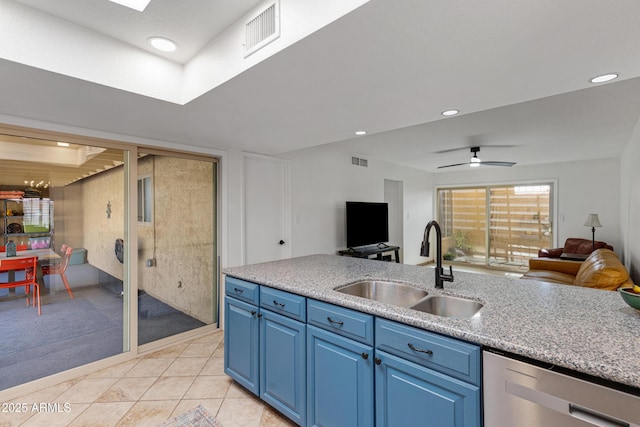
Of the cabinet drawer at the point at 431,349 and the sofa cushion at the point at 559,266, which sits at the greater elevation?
the cabinet drawer at the point at 431,349

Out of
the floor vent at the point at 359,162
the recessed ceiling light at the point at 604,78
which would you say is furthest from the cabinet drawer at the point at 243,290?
the floor vent at the point at 359,162

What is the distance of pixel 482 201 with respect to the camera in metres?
7.45

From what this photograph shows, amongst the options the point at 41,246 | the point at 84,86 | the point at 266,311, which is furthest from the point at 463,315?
the point at 41,246

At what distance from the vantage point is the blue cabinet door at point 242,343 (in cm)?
218

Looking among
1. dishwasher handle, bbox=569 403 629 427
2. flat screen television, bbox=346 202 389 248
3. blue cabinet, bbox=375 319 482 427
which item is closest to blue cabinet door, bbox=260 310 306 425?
blue cabinet, bbox=375 319 482 427

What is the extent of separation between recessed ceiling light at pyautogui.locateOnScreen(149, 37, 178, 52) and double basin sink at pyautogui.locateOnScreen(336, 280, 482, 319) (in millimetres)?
1815

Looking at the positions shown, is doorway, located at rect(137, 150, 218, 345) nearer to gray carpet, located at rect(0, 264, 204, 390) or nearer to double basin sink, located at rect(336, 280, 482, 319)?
gray carpet, located at rect(0, 264, 204, 390)

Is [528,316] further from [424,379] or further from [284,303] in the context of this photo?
[284,303]

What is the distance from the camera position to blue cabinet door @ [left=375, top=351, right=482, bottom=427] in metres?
1.22

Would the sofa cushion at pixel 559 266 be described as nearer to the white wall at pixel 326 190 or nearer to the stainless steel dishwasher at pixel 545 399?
the white wall at pixel 326 190

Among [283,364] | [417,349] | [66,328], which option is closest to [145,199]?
[66,328]

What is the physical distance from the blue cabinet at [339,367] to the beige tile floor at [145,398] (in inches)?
19.2

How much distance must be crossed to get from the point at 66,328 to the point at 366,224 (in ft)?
13.4

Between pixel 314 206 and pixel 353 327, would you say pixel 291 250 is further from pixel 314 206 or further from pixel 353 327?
pixel 353 327
